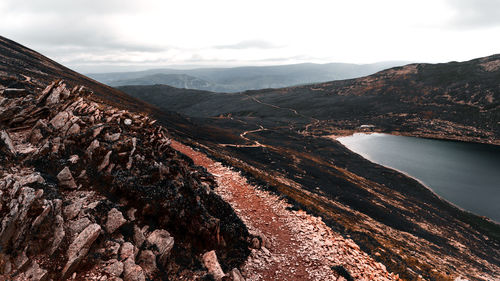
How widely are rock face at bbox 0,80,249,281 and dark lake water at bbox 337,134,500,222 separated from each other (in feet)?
232

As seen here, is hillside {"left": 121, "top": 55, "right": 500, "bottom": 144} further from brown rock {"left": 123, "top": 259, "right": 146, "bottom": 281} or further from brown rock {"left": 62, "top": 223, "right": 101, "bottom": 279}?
brown rock {"left": 62, "top": 223, "right": 101, "bottom": 279}

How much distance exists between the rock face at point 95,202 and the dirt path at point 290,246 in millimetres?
1826

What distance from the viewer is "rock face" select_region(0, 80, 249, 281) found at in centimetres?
860

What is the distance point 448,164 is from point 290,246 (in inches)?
3812

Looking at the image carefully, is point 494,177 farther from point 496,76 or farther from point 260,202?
point 496,76

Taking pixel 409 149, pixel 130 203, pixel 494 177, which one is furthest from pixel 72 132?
pixel 409 149

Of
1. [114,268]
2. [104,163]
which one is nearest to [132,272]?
[114,268]

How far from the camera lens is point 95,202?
10719 mm

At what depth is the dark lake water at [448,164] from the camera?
Answer: 58.8m

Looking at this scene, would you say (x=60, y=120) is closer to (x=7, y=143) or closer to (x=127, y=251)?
(x=7, y=143)

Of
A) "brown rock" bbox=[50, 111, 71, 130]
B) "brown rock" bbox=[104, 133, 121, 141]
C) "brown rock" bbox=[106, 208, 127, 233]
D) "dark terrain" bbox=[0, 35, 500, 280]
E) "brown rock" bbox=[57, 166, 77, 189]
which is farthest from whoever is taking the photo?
Result: "brown rock" bbox=[104, 133, 121, 141]

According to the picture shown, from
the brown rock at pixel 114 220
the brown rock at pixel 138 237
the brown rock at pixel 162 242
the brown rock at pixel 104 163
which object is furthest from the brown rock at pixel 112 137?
the brown rock at pixel 162 242

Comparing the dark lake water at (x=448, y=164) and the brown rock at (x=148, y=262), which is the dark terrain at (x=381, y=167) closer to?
the dark lake water at (x=448, y=164)

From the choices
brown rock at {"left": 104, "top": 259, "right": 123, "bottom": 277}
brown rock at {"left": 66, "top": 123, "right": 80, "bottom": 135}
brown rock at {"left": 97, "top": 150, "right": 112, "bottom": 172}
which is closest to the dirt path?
brown rock at {"left": 104, "top": 259, "right": 123, "bottom": 277}
